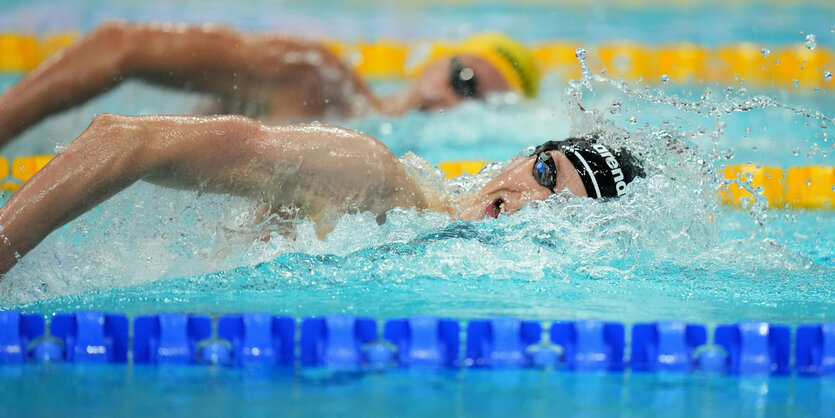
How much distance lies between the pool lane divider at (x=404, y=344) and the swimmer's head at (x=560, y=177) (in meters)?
0.54

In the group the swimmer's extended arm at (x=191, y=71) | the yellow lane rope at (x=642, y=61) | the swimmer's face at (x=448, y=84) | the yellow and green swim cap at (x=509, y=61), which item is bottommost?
the swimmer's extended arm at (x=191, y=71)

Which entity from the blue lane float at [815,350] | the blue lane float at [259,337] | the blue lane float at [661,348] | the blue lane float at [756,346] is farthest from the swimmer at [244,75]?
the blue lane float at [815,350]

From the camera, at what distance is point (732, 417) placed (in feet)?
5.10

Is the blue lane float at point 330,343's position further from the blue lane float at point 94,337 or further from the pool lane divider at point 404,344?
the blue lane float at point 94,337

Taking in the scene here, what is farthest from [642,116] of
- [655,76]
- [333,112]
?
[333,112]

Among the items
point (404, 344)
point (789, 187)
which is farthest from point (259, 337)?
point (789, 187)

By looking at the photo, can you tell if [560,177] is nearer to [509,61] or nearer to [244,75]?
[244,75]

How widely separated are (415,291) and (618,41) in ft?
19.4

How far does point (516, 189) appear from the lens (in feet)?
7.64

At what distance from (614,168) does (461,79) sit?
2.31 m

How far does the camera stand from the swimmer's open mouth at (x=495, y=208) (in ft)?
7.71

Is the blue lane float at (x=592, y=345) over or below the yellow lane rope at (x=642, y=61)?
below

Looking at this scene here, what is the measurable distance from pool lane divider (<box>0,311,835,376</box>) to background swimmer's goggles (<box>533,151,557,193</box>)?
548 mm

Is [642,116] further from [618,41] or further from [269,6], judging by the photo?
[269,6]
